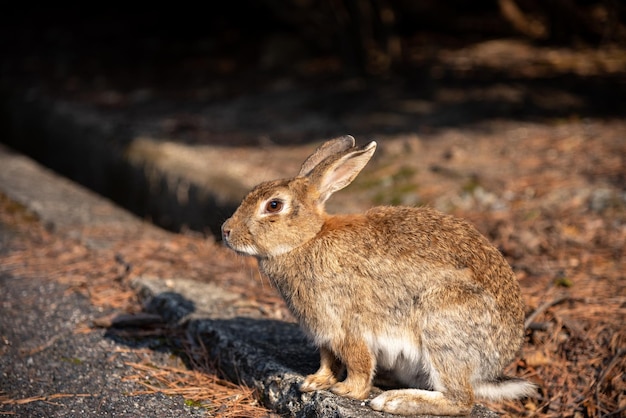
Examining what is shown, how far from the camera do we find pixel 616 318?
4.14 metres

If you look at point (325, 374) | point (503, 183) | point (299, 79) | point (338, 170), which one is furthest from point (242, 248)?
point (299, 79)

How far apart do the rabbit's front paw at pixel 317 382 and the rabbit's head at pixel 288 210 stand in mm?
556

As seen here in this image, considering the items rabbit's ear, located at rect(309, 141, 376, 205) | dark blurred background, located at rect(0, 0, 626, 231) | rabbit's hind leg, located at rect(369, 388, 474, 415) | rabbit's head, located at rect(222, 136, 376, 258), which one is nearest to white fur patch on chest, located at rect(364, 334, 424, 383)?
rabbit's hind leg, located at rect(369, 388, 474, 415)

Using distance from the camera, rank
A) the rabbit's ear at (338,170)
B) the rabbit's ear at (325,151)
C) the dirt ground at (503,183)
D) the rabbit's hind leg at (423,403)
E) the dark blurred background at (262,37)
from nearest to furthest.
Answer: the rabbit's hind leg at (423,403) < the rabbit's ear at (338,170) < the rabbit's ear at (325,151) < the dirt ground at (503,183) < the dark blurred background at (262,37)

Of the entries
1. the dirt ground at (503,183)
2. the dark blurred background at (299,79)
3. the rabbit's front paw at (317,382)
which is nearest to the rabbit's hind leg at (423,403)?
the rabbit's front paw at (317,382)

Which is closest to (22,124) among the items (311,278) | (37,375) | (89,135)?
(89,135)

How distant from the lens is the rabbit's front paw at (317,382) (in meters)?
3.37

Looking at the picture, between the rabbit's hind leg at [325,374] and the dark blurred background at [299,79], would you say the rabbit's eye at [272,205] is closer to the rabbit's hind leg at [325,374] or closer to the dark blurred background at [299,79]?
Result: the rabbit's hind leg at [325,374]

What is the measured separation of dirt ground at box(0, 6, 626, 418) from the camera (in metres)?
4.08

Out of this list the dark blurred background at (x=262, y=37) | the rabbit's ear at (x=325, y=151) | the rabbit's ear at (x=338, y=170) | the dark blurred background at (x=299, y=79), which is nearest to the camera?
the rabbit's ear at (x=338, y=170)

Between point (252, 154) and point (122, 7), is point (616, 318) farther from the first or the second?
point (122, 7)

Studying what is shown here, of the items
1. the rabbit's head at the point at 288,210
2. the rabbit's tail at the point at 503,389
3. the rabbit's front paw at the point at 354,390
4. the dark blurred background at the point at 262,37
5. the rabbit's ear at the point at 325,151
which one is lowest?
the rabbit's tail at the point at 503,389

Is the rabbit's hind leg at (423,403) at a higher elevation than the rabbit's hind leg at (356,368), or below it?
below

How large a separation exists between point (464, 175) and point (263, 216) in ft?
9.98
